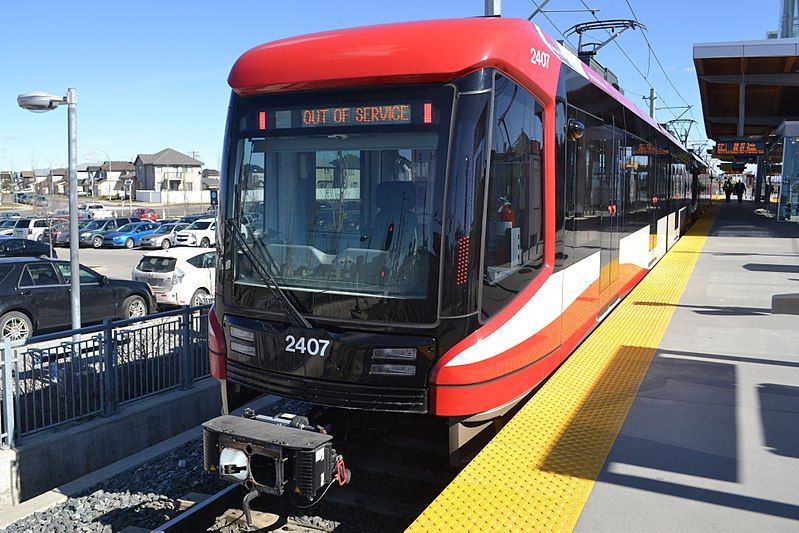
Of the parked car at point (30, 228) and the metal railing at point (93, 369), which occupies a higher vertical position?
the parked car at point (30, 228)

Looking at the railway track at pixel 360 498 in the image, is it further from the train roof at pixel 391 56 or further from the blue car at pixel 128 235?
the blue car at pixel 128 235

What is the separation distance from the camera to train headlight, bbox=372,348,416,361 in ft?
16.0

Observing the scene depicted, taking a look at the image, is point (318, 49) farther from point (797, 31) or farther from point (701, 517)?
point (797, 31)

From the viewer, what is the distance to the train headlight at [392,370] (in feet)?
16.0

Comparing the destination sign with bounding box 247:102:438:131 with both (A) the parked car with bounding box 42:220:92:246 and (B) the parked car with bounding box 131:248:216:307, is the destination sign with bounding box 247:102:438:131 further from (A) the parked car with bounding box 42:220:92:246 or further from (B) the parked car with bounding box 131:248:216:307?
(A) the parked car with bounding box 42:220:92:246

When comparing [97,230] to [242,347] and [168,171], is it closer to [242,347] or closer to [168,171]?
[242,347]

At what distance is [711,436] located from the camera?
5.19 m

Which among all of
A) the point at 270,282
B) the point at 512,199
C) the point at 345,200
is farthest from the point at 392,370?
the point at 512,199

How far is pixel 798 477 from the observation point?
177 inches

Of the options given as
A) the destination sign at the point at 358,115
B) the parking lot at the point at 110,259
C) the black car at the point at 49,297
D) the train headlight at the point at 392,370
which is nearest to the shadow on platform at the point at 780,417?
the train headlight at the point at 392,370

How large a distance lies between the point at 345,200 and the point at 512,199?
1201mm

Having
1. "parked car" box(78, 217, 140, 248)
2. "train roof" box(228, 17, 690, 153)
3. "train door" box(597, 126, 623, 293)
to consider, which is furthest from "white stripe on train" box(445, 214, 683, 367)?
"parked car" box(78, 217, 140, 248)

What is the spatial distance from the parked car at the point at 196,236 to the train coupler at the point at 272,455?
1262 inches

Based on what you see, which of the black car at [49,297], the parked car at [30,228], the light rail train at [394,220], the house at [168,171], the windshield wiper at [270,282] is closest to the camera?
the light rail train at [394,220]
